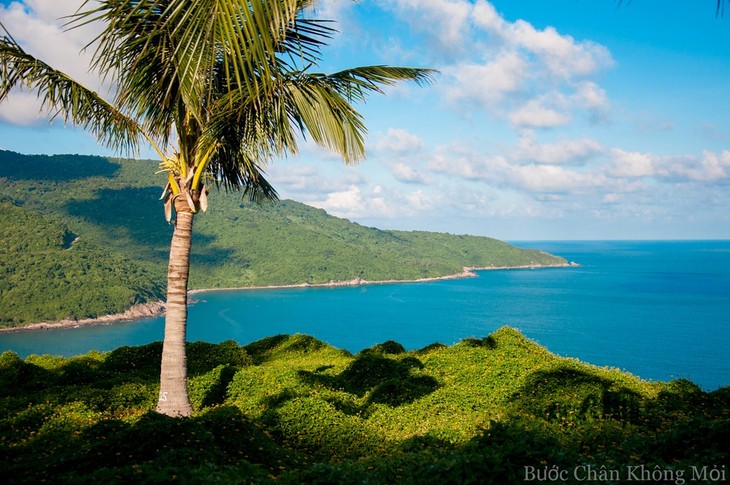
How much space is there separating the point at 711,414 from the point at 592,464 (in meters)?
6.70

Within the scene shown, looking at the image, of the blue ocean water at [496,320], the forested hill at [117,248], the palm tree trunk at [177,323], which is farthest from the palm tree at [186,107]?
the forested hill at [117,248]

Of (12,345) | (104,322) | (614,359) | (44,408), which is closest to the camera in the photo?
(44,408)

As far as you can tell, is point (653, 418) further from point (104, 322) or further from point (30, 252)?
point (30, 252)

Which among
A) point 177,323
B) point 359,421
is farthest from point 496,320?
point 177,323

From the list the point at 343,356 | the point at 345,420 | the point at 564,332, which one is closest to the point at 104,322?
the point at 564,332

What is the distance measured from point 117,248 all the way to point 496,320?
361 ft

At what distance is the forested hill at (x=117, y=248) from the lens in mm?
100625

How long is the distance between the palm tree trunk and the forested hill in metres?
101

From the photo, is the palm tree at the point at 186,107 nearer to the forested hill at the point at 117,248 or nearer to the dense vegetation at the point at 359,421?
the dense vegetation at the point at 359,421

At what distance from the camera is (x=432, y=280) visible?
17162 cm

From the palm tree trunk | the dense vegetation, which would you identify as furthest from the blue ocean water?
the palm tree trunk

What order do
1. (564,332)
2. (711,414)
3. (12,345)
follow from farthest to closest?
(564,332) < (12,345) < (711,414)

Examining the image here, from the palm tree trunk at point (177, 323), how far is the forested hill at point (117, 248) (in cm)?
10117

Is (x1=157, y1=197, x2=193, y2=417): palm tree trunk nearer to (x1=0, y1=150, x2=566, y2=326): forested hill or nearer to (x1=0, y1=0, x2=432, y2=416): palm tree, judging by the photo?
(x1=0, y1=0, x2=432, y2=416): palm tree
